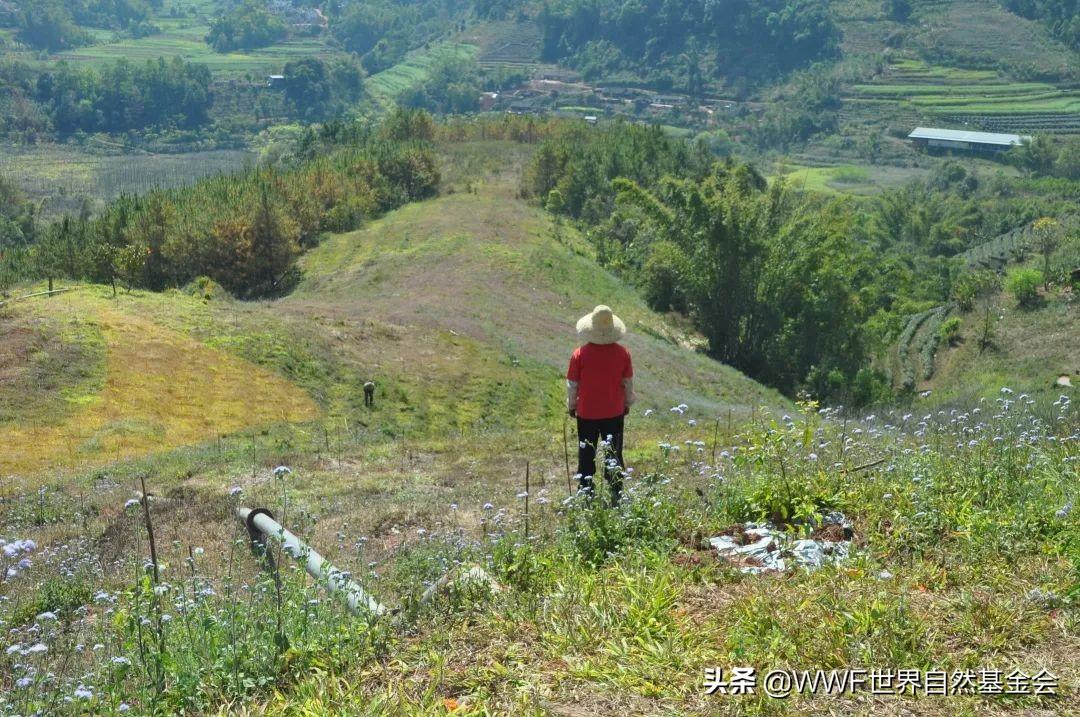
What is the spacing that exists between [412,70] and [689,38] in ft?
148

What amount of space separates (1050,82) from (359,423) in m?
134

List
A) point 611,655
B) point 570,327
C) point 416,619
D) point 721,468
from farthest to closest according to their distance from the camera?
point 570,327 < point 721,468 < point 416,619 < point 611,655

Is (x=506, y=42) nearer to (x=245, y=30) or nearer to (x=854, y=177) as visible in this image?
(x=245, y=30)

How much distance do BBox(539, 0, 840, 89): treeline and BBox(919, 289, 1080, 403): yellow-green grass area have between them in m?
116

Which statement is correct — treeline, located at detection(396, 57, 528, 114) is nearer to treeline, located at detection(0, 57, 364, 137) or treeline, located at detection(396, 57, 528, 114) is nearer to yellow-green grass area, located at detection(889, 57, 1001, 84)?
treeline, located at detection(0, 57, 364, 137)

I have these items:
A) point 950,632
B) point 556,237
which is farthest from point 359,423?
point 556,237

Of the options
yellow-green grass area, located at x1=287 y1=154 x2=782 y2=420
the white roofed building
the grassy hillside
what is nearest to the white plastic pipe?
the grassy hillside

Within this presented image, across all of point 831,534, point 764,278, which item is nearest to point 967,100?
point 764,278

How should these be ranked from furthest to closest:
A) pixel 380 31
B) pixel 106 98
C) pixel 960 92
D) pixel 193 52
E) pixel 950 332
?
pixel 380 31 → pixel 193 52 → pixel 960 92 → pixel 106 98 → pixel 950 332

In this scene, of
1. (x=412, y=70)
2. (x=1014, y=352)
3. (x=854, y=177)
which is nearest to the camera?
(x=1014, y=352)

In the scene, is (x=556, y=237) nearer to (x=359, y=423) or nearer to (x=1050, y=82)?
(x=359, y=423)

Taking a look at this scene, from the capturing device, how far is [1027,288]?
1500 inches

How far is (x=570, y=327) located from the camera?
2742cm

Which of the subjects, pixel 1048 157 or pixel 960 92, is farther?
pixel 960 92
